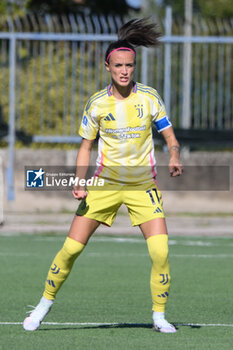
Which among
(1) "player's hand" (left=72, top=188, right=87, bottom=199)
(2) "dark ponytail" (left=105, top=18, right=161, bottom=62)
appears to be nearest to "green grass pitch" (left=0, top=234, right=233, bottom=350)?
(1) "player's hand" (left=72, top=188, right=87, bottom=199)

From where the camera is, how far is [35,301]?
28.5ft

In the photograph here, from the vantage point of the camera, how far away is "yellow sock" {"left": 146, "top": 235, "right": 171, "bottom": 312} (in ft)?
22.7

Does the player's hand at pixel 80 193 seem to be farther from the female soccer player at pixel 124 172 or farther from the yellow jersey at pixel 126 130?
the yellow jersey at pixel 126 130

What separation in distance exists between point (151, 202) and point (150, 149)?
39 centimetres

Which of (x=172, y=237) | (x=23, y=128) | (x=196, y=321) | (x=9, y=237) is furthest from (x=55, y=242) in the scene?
(x=196, y=321)

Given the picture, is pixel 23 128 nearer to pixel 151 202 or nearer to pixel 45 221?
pixel 45 221

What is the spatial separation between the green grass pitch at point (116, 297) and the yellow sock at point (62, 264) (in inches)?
13.2

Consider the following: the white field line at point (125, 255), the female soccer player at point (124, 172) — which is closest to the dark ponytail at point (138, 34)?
the female soccer player at point (124, 172)

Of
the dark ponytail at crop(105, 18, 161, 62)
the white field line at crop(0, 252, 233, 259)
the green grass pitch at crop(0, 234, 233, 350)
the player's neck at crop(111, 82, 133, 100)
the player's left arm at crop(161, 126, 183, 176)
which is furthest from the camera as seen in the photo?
the white field line at crop(0, 252, 233, 259)

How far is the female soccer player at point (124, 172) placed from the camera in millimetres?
6953

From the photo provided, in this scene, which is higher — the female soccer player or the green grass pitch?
the female soccer player

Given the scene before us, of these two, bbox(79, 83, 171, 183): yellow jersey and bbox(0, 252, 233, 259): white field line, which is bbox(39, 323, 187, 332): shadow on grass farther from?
bbox(0, 252, 233, 259): white field line

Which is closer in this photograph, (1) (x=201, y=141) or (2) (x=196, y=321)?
(2) (x=196, y=321)

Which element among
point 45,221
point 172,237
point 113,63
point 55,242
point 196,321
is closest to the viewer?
point 113,63
